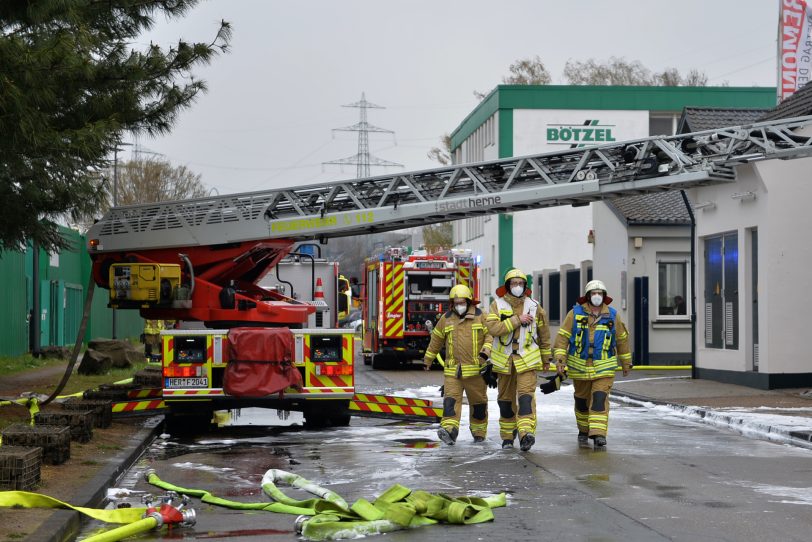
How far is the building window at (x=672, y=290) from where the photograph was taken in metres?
30.6

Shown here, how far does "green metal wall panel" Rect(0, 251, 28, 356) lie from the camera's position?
30641 mm

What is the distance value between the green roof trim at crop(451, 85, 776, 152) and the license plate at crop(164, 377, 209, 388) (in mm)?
44979

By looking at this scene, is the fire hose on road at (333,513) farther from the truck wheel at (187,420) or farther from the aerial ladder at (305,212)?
the aerial ladder at (305,212)

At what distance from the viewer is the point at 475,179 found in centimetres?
1597

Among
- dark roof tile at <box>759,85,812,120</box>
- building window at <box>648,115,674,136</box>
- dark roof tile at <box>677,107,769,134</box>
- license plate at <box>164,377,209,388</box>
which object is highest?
building window at <box>648,115,674,136</box>

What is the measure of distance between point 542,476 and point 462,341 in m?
3.05

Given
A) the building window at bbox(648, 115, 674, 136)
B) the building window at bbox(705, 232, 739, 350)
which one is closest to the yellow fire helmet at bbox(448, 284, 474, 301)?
the building window at bbox(705, 232, 739, 350)

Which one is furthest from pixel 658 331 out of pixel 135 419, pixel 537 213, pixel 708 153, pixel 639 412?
pixel 537 213

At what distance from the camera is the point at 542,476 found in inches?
442

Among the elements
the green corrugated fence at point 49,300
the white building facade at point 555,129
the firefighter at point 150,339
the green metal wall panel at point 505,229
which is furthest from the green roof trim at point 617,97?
the firefighter at point 150,339

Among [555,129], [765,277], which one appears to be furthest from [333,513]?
[555,129]

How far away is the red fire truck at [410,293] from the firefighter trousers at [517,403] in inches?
670

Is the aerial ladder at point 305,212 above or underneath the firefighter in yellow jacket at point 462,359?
above

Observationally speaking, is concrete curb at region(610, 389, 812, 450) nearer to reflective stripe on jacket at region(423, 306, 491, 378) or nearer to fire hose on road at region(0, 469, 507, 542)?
reflective stripe on jacket at region(423, 306, 491, 378)
